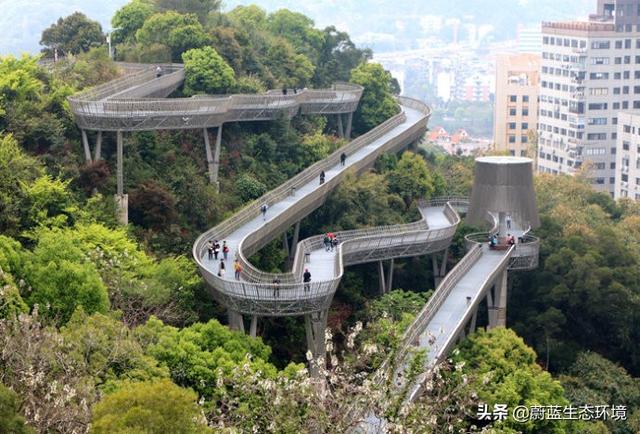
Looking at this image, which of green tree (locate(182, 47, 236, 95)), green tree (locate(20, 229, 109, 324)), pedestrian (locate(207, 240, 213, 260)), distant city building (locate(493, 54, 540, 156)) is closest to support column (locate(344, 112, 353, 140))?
green tree (locate(182, 47, 236, 95))

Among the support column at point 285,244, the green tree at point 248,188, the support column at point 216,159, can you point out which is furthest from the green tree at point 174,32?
the support column at point 285,244

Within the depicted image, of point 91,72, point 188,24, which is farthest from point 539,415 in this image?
point 188,24

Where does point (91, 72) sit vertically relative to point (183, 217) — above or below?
above

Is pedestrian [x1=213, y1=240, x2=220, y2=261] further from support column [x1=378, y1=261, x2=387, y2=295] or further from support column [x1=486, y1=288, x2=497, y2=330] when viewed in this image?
support column [x1=486, y1=288, x2=497, y2=330]

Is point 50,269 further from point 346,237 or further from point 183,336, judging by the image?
point 346,237

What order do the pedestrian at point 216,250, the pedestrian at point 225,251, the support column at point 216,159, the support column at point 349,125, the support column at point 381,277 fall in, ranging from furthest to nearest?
the support column at point 349,125 → the support column at point 216,159 → the support column at point 381,277 → the pedestrian at point 216,250 → the pedestrian at point 225,251

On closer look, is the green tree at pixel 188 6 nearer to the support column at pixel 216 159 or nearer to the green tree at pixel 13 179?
the support column at pixel 216 159

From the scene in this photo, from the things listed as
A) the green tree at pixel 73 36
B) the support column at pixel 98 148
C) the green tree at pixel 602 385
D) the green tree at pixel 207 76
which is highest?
the green tree at pixel 73 36
